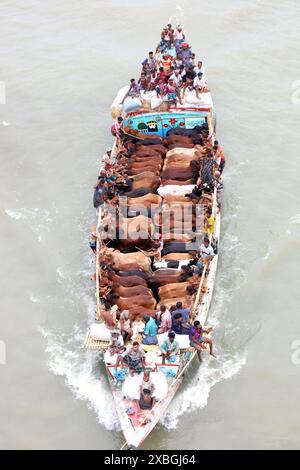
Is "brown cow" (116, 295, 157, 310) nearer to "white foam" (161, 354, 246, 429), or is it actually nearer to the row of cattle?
the row of cattle

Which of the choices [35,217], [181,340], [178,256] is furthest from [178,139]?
[181,340]

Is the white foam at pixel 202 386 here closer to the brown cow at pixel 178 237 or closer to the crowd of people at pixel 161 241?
the crowd of people at pixel 161 241

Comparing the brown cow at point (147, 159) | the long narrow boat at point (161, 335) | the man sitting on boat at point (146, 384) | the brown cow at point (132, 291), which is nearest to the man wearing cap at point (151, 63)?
Answer: the long narrow boat at point (161, 335)

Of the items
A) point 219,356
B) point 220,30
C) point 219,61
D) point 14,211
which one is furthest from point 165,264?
point 220,30

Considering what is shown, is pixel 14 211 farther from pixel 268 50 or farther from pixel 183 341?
pixel 268 50

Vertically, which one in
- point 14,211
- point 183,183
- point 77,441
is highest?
point 183,183
